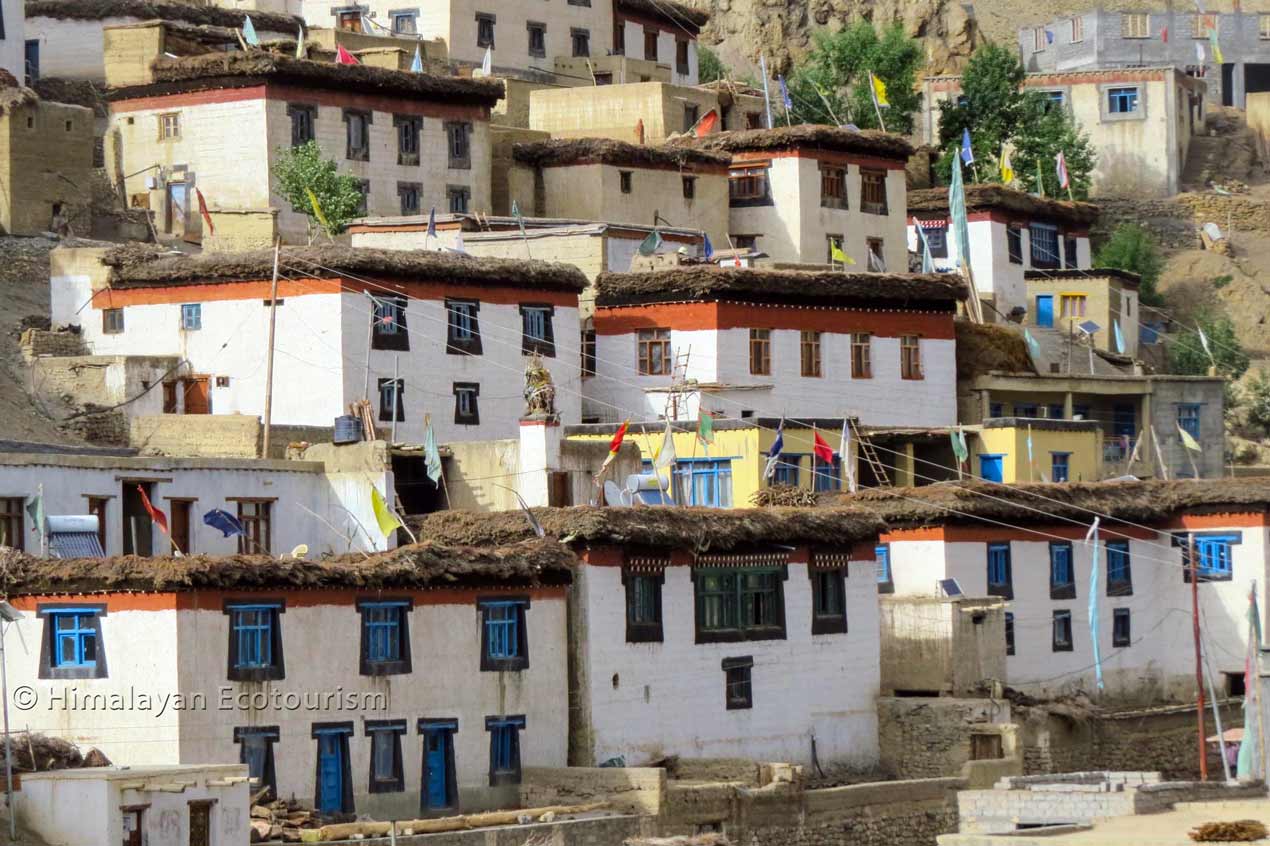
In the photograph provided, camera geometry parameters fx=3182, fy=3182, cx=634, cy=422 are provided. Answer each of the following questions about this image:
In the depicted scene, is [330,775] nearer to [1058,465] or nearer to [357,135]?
[1058,465]

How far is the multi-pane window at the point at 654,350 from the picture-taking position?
68319mm

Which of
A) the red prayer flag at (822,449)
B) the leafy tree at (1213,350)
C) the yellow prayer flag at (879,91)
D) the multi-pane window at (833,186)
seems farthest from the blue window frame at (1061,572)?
the yellow prayer flag at (879,91)

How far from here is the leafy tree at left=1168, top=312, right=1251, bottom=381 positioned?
87938 mm

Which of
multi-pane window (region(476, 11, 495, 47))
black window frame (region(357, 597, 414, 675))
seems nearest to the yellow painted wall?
black window frame (region(357, 597, 414, 675))

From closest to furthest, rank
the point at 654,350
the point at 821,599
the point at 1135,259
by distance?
the point at 821,599
the point at 654,350
the point at 1135,259

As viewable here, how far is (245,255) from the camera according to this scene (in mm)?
63719

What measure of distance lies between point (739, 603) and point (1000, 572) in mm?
10106

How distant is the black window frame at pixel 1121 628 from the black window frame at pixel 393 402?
15.3m

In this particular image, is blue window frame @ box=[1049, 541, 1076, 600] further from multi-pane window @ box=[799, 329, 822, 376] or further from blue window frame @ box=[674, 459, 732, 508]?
multi-pane window @ box=[799, 329, 822, 376]

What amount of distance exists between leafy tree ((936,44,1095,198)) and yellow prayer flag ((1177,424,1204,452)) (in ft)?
60.1

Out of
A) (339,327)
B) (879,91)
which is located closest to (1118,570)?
(339,327)

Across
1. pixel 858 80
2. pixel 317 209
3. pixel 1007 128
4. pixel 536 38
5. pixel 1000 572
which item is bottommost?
pixel 1000 572

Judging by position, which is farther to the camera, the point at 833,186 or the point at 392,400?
the point at 833,186

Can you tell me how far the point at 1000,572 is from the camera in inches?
2512
